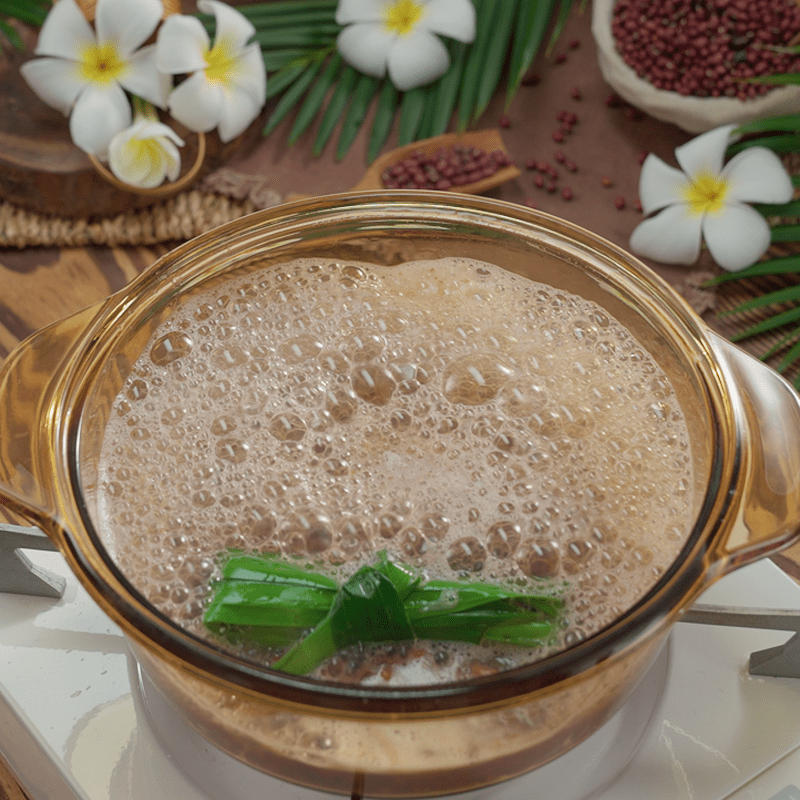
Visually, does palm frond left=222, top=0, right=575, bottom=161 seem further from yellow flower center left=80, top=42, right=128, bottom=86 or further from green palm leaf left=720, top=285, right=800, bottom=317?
green palm leaf left=720, top=285, right=800, bottom=317

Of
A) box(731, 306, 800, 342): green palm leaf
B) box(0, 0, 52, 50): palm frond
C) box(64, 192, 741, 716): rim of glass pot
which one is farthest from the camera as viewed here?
box(0, 0, 52, 50): palm frond

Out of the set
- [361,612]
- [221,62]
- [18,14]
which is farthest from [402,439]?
[18,14]

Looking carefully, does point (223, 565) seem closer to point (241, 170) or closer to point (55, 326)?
point (55, 326)

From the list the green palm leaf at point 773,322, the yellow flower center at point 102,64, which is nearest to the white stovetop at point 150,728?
the green palm leaf at point 773,322

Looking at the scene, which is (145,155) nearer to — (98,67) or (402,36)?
(98,67)

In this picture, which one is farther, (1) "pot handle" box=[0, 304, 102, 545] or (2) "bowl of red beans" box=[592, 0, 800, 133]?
(2) "bowl of red beans" box=[592, 0, 800, 133]

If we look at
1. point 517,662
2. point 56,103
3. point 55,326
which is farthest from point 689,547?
point 56,103

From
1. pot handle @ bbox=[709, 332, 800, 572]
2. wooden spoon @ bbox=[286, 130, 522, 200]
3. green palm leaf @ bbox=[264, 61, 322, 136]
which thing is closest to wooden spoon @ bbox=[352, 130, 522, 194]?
wooden spoon @ bbox=[286, 130, 522, 200]
